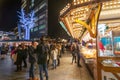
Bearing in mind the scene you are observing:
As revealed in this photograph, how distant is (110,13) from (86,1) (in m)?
3.29

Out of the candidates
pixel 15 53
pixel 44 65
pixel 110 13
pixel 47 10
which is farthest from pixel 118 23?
pixel 47 10

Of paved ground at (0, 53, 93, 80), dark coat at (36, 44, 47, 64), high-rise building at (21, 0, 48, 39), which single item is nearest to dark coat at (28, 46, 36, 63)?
dark coat at (36, 44, 47, 64)

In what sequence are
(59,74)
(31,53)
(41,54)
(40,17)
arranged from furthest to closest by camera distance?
(40,17), (59,74), (31,53), (41,54)

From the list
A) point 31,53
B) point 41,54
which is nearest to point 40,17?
point 31,53

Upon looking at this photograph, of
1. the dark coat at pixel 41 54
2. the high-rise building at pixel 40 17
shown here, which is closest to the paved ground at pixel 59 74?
the dark coat at pixel 41 54

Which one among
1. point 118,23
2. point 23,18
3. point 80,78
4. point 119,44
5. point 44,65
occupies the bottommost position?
point 80,78

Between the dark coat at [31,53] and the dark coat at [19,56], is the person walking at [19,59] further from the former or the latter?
the dark coat at [31,53]

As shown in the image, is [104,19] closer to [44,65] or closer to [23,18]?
[44,65]

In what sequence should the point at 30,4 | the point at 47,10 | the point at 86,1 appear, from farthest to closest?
1. the point at 30,4
2. the point at 47,10
3. the point at 86,1

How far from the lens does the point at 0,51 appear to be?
2977cm

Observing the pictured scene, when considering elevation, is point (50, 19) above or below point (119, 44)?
above

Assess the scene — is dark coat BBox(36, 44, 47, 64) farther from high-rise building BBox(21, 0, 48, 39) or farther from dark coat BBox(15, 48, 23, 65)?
high-rise building BBox(21, 0, 48, 39)

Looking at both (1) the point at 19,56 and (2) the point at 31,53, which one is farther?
(1) the point at 19,56

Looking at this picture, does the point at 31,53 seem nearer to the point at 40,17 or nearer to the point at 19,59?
the point at 19,59
